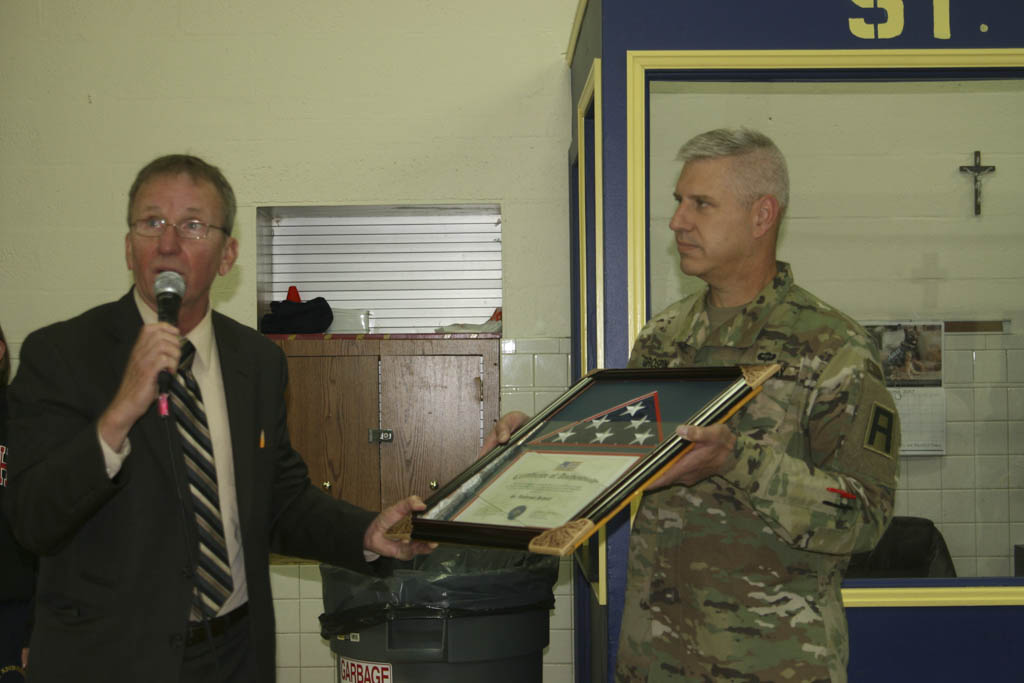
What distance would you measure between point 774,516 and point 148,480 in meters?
1.29

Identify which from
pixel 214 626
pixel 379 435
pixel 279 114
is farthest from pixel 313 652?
pixel 214 626

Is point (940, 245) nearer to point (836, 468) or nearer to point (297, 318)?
point (836, 468)

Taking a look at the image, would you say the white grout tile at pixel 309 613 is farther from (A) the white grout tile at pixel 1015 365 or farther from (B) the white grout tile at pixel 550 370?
(A) the white grout tile at pixel 1015 365

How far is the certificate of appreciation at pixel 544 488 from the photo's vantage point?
1839 millimetres

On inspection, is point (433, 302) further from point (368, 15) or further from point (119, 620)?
point (119, 620)

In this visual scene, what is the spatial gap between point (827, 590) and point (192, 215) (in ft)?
5.44

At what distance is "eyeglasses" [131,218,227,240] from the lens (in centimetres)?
203

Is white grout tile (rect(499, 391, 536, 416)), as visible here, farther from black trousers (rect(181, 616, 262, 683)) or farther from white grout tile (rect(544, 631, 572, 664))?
black trousers (rect(181, 616, 262, 683))

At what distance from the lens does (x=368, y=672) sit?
11.8 ft

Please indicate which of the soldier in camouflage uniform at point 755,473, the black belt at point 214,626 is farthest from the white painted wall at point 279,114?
the black belt at point 214,626

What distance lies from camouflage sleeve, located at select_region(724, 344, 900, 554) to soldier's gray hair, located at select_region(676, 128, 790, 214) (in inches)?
18.1

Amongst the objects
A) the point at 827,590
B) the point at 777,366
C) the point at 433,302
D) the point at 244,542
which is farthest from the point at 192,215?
the point at 433,302

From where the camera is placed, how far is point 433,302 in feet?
16.6

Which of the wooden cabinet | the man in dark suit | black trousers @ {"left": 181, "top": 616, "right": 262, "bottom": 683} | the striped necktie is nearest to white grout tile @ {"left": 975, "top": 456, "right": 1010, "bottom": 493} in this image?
the wooden cabinet
